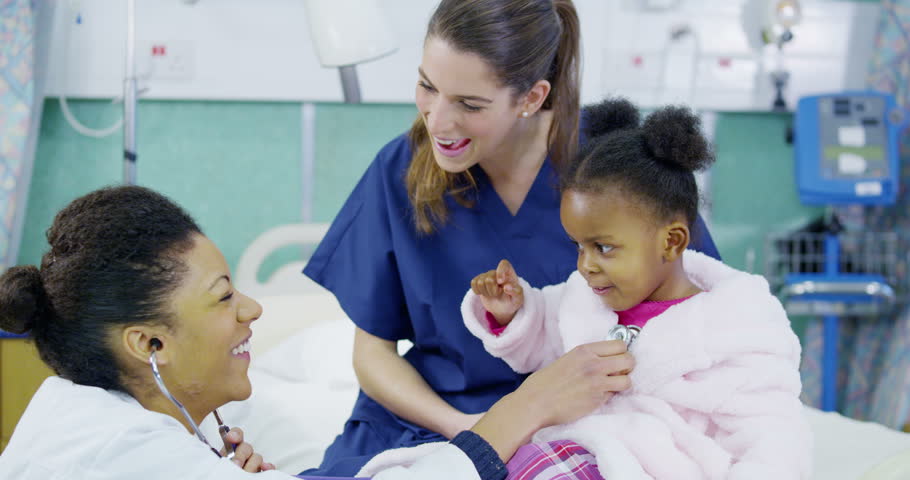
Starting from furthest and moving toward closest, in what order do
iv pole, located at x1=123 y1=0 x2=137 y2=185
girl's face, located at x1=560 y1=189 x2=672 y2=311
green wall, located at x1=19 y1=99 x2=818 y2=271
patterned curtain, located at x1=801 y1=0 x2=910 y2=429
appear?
1. patterned curtain, located at x1=801 y1=0 x2=910 y2=429
2. green wall, located at x1=19 y1=99 x2=818 y2=271
3. iv pole, located at x1=123 y1=0 x2=137 y2=185
4. girl's face, located at x1=560 y1=189 x2=672 y2=311

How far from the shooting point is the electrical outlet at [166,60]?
3070mm

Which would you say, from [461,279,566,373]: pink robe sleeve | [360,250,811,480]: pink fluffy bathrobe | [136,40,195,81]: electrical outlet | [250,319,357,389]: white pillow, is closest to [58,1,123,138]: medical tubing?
[136,40,195,81]: electrical outlet

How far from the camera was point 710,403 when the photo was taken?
118 cm

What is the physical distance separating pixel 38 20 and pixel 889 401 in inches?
136

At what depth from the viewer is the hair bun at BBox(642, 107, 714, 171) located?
1276 mm

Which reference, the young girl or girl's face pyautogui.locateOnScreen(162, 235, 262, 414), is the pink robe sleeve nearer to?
the young girl

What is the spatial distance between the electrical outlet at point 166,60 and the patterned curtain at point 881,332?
266cm

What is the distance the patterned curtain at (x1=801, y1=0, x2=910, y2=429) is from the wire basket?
46 mm

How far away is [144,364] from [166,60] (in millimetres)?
2206

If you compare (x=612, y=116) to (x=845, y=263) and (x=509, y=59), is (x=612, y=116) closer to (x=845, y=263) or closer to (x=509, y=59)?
(x=509, y=59)

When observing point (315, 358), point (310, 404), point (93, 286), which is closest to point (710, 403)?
point (93, 286)

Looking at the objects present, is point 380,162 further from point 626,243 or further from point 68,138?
point 68,138

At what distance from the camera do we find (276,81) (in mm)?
3180

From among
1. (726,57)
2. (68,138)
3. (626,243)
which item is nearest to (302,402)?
(626,243)
